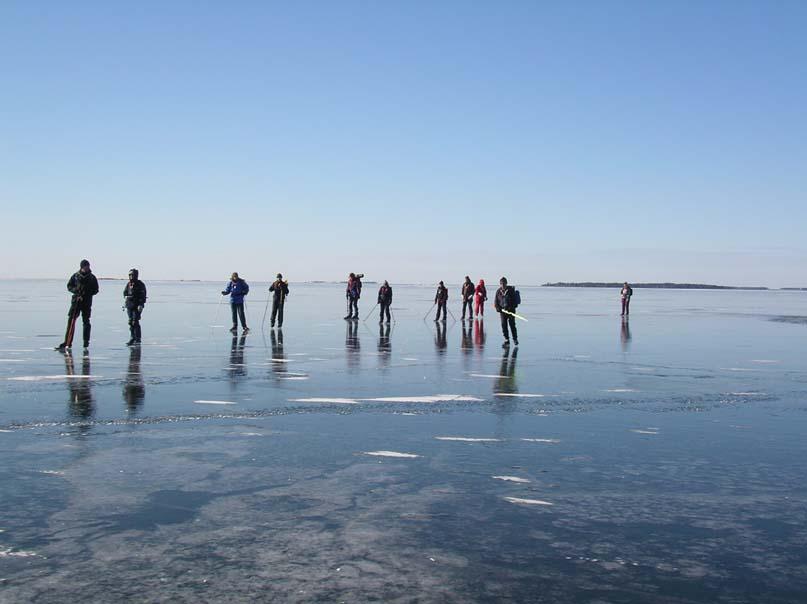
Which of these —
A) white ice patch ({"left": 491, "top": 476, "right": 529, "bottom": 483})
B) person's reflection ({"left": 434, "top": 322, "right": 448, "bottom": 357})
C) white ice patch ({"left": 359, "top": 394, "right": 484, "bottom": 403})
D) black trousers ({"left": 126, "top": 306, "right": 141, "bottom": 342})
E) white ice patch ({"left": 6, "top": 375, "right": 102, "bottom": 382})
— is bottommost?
white ice patch ({"left": 491, "top": 476, "right": 529, "bottom": 483})

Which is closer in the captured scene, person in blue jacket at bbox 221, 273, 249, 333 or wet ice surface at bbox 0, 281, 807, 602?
wet ice surface at bbox 0, 281, 807, 602

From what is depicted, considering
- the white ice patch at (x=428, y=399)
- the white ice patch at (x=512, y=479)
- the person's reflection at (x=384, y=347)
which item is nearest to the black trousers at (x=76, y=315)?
the person's reflection at (x=384, y=347)

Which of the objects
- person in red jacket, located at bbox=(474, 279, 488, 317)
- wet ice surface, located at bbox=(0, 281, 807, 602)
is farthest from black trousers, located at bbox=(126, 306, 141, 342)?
person in red jacket, located at bbox=(474, 279, 488, 317)

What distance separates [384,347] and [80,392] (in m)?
9.36

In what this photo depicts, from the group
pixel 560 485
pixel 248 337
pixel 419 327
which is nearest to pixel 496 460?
pixel 560 485

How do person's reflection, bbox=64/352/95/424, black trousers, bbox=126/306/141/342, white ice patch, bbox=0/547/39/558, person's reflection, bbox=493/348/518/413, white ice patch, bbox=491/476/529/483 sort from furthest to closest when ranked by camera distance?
black trousers, bbox=126/306/141/342 → person's reflection, bbox=493/348/518/413 → person's reflection, bbox=64/352/95/424 → white ice patch, bbox=491/476/529/483 → white ice patch, bbox=0/547/39/558

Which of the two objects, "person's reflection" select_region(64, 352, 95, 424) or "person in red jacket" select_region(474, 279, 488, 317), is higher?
"person in red jacket" select_region(474, 279, 488, 317)

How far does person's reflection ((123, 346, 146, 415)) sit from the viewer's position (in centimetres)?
960

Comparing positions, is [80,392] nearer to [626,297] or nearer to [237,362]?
[237,362]

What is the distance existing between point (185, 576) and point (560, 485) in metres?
3.01

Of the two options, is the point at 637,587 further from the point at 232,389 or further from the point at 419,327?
the point at 419,327

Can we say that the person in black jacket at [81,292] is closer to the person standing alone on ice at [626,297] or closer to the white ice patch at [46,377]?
the white ice patch at [46,377]

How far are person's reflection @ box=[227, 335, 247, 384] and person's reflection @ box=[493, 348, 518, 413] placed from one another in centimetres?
400

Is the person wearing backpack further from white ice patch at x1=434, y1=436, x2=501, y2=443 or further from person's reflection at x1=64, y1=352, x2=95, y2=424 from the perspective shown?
white ice patch at x1=434, y1=436, x2=501, y2=443
